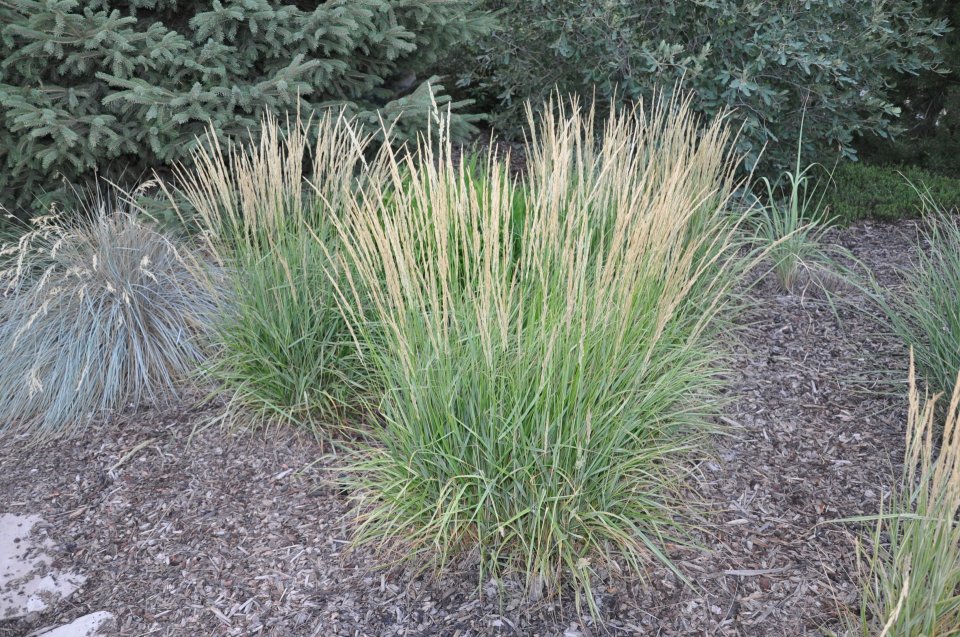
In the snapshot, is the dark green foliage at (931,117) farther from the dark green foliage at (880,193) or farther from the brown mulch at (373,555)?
the brown mulch at (373,555)

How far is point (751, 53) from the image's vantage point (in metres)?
5.14

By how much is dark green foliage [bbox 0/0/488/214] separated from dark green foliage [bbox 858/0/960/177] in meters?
4.64

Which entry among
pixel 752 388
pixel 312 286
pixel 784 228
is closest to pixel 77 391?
pixel 312 286

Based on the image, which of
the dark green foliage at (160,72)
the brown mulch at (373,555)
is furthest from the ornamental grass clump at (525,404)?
the dark green foliage at (160,72)

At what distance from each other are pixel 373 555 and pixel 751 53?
4081mm

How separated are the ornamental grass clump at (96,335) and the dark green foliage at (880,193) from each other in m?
4.29

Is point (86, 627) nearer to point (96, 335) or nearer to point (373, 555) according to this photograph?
point (373, 555)

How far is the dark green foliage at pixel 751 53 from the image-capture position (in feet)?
16.8

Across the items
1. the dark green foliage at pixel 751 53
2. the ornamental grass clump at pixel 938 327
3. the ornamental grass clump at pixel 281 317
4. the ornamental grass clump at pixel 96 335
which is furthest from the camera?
the dark green foliage at pixel 751 53

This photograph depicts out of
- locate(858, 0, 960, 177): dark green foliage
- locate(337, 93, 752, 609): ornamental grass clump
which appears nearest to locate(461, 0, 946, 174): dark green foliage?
locate(858, 0, 960, 177): dark green foliage

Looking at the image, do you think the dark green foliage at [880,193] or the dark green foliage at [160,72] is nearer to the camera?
the dark green foliage at [160,72]

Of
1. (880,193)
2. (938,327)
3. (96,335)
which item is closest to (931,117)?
(880,193)

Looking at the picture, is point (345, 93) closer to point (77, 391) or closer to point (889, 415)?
point (77, 391)

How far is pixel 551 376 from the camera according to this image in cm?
232
